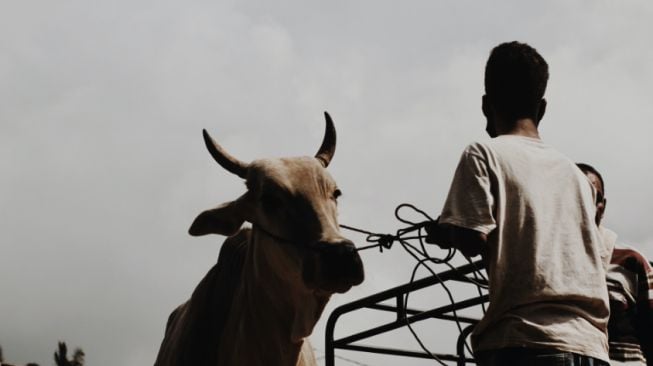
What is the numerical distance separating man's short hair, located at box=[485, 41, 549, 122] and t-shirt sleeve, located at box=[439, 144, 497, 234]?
32 centimetres

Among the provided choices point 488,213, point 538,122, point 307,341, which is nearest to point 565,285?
point 488,213

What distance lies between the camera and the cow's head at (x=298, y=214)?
4.63m

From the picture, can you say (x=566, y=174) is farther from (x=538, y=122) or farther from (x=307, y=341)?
(x=307, y=341)

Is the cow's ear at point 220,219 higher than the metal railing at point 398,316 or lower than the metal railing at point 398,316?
higher

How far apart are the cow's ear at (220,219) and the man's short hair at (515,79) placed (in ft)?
8.61

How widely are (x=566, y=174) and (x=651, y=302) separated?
3.44ft

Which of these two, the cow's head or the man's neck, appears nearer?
the man's neck

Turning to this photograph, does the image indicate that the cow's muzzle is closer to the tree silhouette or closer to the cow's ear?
the cow's ear

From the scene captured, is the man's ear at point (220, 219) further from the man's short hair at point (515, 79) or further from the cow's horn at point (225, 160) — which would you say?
the man's short hair at point (515, 79)

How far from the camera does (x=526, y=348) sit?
111 inches

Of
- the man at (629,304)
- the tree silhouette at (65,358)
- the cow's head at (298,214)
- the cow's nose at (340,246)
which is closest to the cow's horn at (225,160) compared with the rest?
the cow's head at (298,214)

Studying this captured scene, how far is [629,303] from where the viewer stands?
3.94 m

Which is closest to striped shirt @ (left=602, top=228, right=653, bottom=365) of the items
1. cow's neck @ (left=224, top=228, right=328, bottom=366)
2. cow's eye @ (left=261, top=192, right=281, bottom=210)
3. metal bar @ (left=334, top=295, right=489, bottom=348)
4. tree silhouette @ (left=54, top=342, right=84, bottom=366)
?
metal bar @ (left=334, top=295, right=489, bottom=348)

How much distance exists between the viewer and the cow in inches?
189
